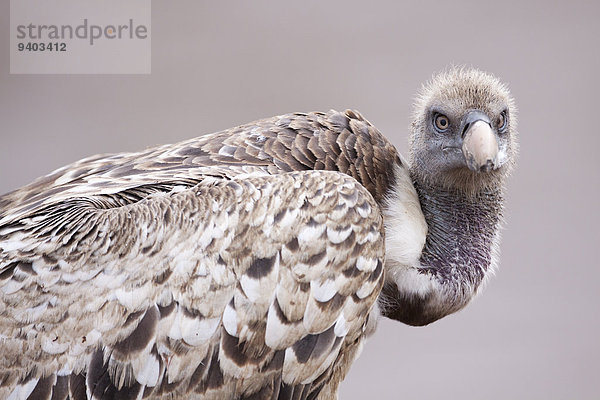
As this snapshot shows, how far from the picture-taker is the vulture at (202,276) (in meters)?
1.65

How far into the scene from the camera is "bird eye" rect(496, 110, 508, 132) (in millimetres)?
2201

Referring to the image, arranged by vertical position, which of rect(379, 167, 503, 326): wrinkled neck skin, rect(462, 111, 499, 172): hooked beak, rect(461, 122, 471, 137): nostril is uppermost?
rect(461, 122, 471, 137): nostril

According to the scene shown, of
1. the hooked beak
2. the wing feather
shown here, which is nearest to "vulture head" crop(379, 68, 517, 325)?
the hooked beak

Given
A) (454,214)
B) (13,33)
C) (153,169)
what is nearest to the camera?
(153,169)

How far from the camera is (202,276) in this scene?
1675mm

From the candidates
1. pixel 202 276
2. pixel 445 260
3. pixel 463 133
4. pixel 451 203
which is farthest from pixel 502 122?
pixel 202 276

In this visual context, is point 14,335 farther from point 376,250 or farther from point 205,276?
point 376,250

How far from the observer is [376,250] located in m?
Result: 1.84

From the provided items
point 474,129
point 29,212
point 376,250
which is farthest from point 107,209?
point 474,129

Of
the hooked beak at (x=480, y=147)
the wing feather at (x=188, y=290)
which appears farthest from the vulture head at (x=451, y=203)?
the wing feather at (x=188, y=290)

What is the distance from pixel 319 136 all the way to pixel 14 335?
0.92 m

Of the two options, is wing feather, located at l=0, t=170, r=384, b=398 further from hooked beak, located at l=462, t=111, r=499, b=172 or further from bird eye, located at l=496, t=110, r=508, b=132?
bird eye, located at l=496, t=110, r=508, b=132

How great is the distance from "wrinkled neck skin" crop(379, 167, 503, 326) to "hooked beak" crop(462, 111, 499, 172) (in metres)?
A: 0.18

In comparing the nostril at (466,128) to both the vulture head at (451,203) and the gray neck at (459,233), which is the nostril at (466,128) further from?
the gray neck at (459,233)
